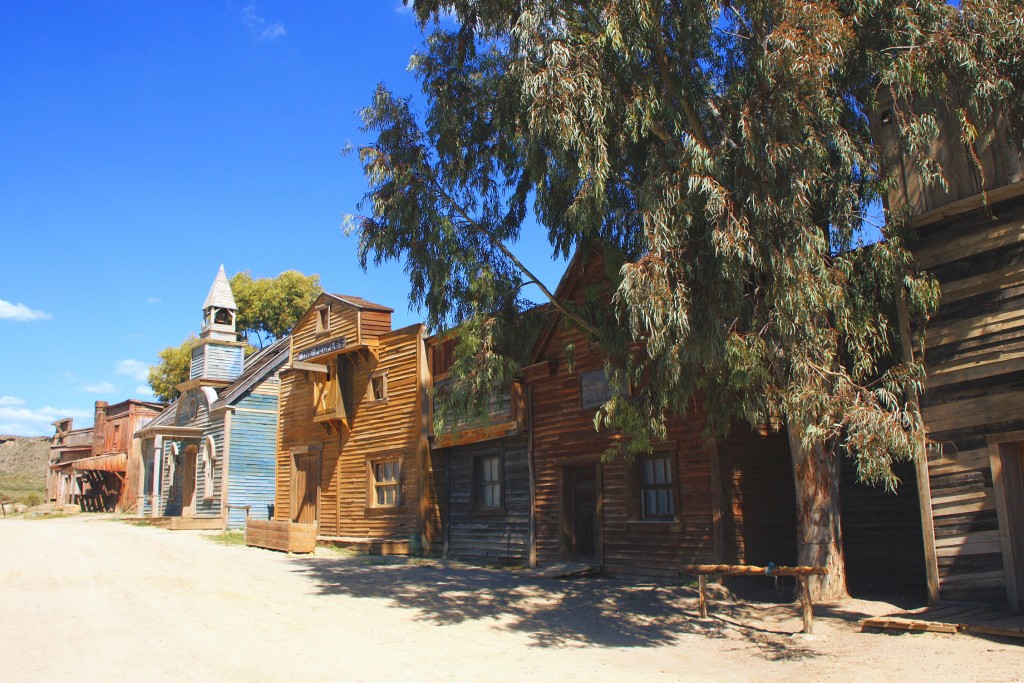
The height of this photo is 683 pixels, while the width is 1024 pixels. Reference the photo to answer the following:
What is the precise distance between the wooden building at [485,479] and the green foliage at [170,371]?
3416cm

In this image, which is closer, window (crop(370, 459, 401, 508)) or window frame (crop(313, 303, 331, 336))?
window (crop(370, 459, 401, 508))

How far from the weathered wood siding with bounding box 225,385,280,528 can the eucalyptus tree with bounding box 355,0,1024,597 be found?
61.2 feet

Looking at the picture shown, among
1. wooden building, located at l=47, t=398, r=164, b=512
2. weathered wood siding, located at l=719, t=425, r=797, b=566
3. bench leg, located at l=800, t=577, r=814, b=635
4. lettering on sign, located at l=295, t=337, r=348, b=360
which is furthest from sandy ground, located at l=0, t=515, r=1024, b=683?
wooden building, located at l=47, t=398, r=164, b=512

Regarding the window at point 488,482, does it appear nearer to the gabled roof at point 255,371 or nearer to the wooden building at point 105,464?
the gabled roof at point 255,371

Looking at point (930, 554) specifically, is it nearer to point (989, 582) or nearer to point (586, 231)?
point (989, 582)

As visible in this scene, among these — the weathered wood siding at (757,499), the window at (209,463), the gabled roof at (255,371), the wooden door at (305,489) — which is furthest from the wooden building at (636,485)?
the window at (209,463)

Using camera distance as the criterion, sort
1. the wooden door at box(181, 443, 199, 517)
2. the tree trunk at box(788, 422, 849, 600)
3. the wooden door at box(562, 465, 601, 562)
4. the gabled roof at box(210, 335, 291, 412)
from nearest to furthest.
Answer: the tree trunk at box(788, 422, 849, 600) < the wooden door at box(562, 465, 601, 562) < the gabled roof at box(210, 335, 291, 412) < the wooden door at box(181, 443, 199, 517)

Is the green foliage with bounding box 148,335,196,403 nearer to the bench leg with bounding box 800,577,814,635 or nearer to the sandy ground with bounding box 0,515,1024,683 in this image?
the sandy ground with bounding box 0,515,1024,683

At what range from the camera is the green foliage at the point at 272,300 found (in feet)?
162

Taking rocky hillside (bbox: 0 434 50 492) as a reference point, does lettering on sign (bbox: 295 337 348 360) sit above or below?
above

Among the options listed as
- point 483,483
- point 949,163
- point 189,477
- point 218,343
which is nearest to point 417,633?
point 483,483

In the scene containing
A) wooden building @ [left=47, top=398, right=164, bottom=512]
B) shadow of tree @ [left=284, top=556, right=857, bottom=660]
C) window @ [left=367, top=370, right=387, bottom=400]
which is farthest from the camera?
wooden building @ [left=47, top=398, right=164, bottom=512]

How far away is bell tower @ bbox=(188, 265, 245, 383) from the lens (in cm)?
3219

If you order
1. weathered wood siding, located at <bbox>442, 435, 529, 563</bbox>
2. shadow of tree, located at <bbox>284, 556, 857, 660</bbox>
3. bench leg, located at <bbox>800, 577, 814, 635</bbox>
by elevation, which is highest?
weathered wood siding, located at <bbox>442, 435, 529, 563</bbox>
